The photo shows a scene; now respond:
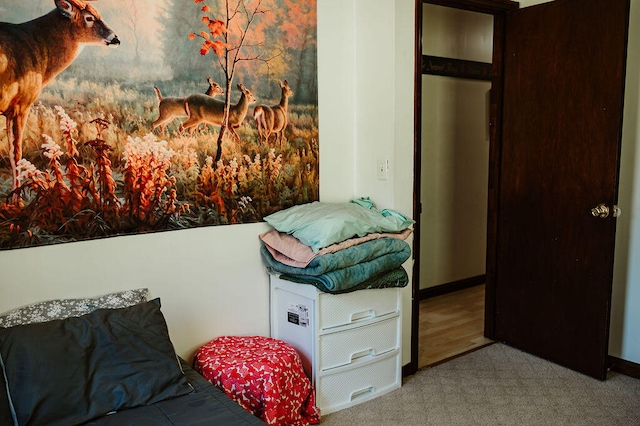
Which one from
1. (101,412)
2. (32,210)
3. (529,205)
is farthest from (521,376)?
(32,210)

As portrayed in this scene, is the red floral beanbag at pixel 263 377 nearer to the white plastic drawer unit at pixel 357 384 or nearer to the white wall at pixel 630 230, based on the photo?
the white plastic drawer unit at pixel 357 384

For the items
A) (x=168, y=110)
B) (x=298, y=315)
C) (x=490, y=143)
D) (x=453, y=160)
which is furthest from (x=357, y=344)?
(x=453, y=160)

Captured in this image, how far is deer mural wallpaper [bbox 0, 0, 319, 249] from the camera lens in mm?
1983

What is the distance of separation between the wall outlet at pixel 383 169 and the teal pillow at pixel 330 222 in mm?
195

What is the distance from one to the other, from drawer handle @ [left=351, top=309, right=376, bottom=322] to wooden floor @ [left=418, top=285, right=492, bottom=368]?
70 cm

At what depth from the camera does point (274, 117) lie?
2639 mm

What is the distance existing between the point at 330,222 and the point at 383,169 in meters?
0.59

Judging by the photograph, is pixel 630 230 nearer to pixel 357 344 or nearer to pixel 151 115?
pixel 357 344

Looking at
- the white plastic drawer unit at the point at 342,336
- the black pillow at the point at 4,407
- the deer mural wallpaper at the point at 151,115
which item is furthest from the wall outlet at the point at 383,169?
the black pillow at the point at 4,407

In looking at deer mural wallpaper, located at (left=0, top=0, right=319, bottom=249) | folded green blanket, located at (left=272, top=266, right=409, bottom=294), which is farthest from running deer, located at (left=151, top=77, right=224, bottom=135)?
folded green blanket, located at (left=272, top=266, right=409, bottom=294)

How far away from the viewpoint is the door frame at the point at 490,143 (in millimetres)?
2855

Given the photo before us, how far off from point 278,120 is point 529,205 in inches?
64.9

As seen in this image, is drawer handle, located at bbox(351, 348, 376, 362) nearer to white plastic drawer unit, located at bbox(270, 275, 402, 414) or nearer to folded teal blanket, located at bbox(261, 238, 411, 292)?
white plastic drawer unit, located at bbox(270, 275, 402, 414)

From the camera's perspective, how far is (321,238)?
2361 mm
